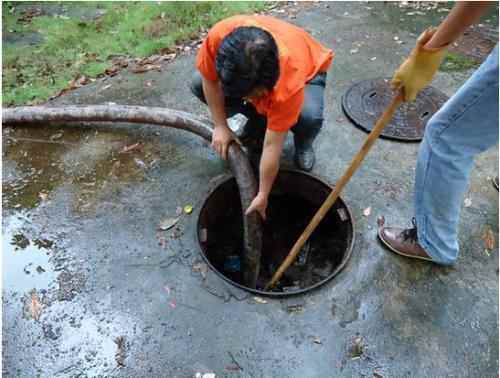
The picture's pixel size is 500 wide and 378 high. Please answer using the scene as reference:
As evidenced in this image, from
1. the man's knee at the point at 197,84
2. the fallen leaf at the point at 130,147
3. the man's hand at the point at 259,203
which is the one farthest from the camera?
the fallen leaf at the point at 130,147

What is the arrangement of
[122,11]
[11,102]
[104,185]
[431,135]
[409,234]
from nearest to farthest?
[431,135], [409,234], [104,185], [11,102], [122,11]

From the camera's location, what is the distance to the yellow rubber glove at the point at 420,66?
1.72 meters

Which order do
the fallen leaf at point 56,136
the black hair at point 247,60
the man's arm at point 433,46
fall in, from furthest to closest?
1. the fallen leaf at point 56,136
2. the black hair at point 247,60
3. the man's arm at point 433,46

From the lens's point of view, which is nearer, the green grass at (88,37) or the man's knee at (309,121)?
the man's knee at (309,121)

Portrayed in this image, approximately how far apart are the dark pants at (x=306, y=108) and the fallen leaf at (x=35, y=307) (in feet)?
5.75

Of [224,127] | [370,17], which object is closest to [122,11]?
[370,17]

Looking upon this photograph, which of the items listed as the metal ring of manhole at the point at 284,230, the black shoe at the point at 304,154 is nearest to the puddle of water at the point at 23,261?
the metal ring of manhole at the point at 284,230

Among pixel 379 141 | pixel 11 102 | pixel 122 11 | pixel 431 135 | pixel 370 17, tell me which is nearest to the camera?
pixel 431 135

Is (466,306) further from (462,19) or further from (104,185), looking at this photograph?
(104,185)

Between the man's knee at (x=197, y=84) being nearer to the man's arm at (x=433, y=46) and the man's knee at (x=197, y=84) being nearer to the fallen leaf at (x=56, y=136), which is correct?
the fallen leaf at (x=56, y=136)

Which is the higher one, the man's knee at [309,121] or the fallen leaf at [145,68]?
the man's knee at [309,121]

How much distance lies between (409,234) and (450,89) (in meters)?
2.09

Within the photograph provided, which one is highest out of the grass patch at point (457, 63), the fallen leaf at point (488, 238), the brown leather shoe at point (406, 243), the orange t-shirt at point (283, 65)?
the orange t-shirt at point (283, 65)

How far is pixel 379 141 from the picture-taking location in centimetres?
329
